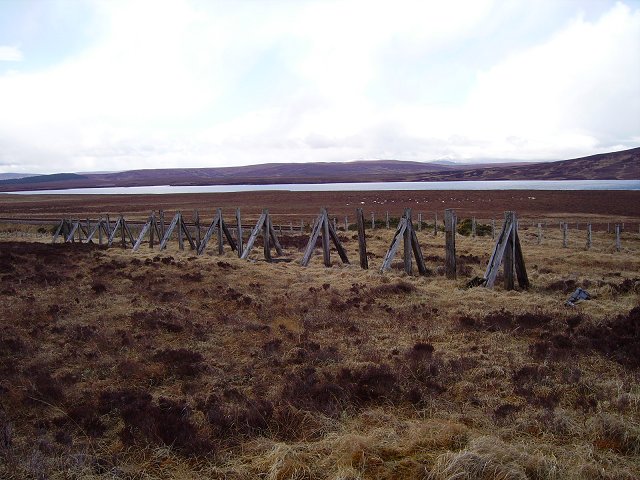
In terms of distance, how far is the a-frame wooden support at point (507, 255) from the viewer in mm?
13273

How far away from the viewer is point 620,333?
8.98 meters

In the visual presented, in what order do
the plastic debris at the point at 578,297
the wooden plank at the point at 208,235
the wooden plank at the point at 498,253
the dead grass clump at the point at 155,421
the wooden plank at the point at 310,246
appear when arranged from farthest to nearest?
the wooden plank at the point at 208,235, the wooden plank at the point at 310,246, the wooden plank at the point at 498,253, the plastic debris at the point at 578,297, the dead grass clump at the point at 155,421

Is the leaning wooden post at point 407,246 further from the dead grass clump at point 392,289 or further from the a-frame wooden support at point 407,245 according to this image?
the dead grass clump at point 392,289

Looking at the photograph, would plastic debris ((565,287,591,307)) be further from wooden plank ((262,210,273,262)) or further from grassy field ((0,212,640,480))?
wooden plank ((262,210,273,262))

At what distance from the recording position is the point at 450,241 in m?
14.5

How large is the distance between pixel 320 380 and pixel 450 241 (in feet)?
27.8

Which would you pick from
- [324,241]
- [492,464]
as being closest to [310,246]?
[324,241]

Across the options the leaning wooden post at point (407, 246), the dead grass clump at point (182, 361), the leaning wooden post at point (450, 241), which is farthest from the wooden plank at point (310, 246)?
the dead grass clump at point (182, 361)

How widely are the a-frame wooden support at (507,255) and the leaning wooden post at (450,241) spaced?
55.7 inches

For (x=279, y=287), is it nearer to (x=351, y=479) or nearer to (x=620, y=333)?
(x=620, y=333)

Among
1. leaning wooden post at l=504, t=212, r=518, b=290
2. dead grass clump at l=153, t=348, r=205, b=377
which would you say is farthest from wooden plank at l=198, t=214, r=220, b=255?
dead grass clump at l=153, t=348, r=205, b=377

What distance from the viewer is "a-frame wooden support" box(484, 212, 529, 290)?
13.3 meters

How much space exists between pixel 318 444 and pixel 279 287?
9.15m

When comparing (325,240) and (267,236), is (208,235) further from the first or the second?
(325,240)
